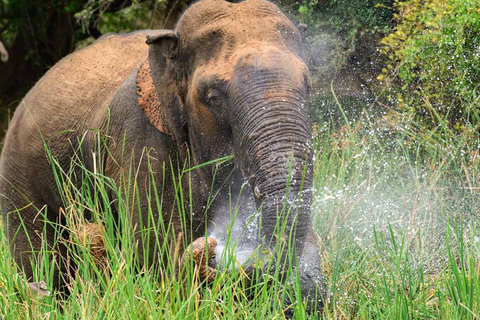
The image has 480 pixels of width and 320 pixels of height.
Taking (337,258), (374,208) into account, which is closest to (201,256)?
(337,258)

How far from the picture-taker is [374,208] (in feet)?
19.5

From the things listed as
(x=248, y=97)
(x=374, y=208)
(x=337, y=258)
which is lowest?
(x=374, y=208)

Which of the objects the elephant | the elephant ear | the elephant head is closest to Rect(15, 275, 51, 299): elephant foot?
the elephant

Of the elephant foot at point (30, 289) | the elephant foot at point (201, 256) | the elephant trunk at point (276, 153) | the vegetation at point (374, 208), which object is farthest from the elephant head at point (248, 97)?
the elephant foot at point (30, 289)

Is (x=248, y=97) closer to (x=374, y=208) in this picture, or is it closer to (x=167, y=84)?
(x=167, y=84)

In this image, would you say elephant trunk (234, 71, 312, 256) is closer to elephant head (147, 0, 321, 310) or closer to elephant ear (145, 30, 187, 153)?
elephant head (147, 0, 321, 310)

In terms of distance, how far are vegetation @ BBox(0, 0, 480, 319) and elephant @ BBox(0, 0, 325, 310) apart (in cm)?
21

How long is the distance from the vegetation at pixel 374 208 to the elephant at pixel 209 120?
0.21 meters

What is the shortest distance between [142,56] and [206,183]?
1.22 m

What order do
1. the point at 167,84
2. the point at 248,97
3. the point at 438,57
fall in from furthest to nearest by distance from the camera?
the point at 438,57
the point at 167,84
the point at 248,97

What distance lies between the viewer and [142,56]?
5.75m

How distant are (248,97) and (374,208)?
6.29 ft

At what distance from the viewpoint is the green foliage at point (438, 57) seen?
6.49 metres

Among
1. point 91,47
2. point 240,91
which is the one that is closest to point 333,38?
point 91,47
